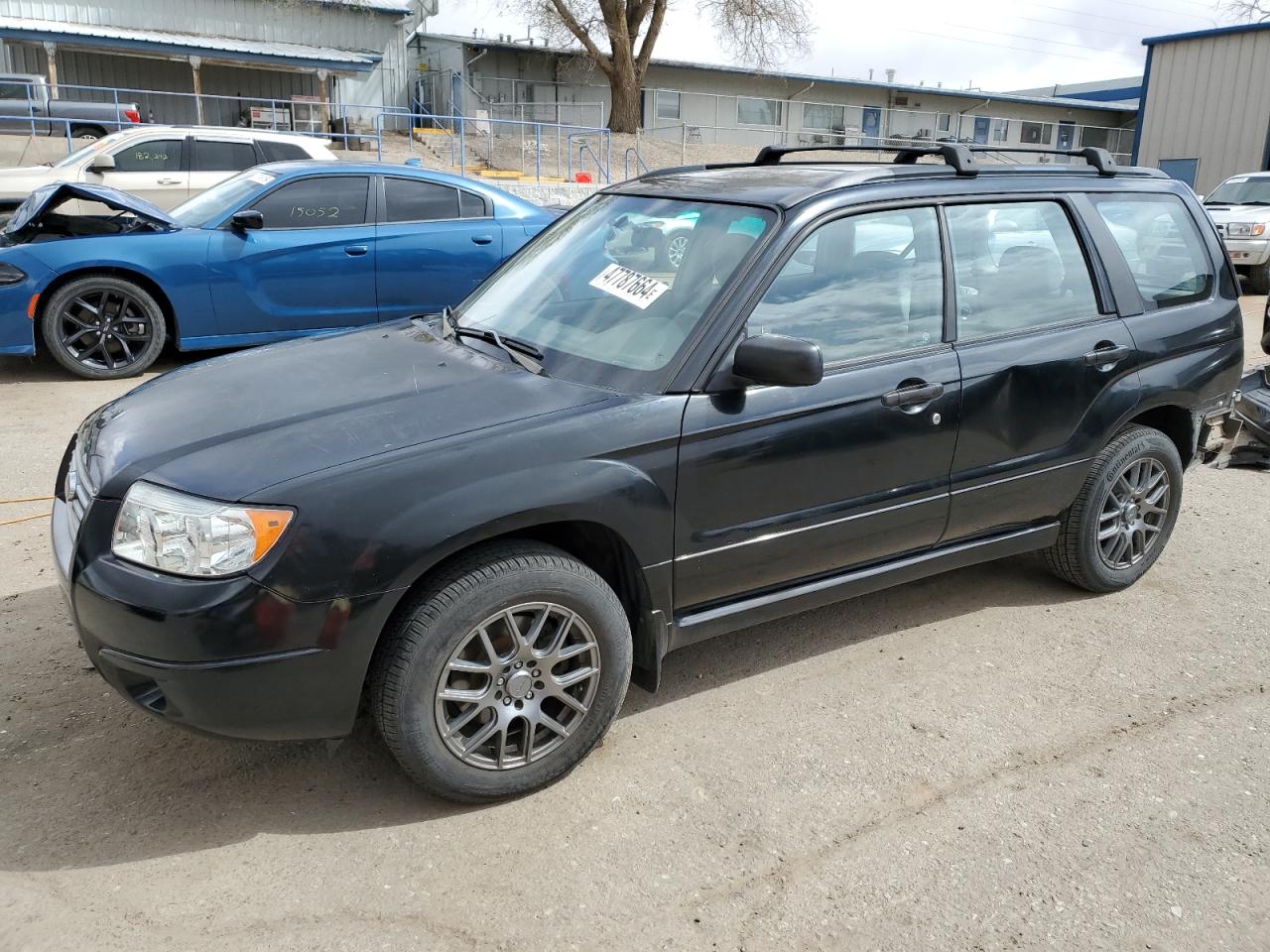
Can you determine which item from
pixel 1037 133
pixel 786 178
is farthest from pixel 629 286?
pixel 1037 133

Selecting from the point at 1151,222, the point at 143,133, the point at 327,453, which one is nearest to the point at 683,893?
the point at 327,453

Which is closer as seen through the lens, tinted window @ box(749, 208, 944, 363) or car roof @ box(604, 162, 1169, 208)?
tinted window @ box(749, 208, 944, 363)

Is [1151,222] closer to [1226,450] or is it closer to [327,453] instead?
[1226,450]

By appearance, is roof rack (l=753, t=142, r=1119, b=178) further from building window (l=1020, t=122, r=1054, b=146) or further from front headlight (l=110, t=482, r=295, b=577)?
building window (l=1020, t=122, r=1054, b=146)

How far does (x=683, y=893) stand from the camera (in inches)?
102

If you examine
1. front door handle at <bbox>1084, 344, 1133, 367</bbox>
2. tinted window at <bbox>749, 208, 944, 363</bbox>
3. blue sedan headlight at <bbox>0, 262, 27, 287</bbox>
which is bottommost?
blue sedan headlight at <bbox>0, 262, 27, 287</bbox>

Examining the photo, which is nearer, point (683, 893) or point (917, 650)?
point (683, 893)

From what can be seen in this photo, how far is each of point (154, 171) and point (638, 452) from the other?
35.8 feet

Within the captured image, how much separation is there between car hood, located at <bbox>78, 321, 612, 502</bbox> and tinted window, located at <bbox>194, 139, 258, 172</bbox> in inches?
373

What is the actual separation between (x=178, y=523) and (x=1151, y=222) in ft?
13.0

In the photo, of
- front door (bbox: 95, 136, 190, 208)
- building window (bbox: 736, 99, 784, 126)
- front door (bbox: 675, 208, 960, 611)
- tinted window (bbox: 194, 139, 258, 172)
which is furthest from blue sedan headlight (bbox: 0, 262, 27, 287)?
building window (bbox: 736, 99, 784, 126)

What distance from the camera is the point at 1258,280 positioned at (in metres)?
15.4

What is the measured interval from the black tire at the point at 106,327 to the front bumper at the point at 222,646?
543 centimetres

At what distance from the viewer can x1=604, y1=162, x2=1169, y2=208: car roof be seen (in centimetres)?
348
